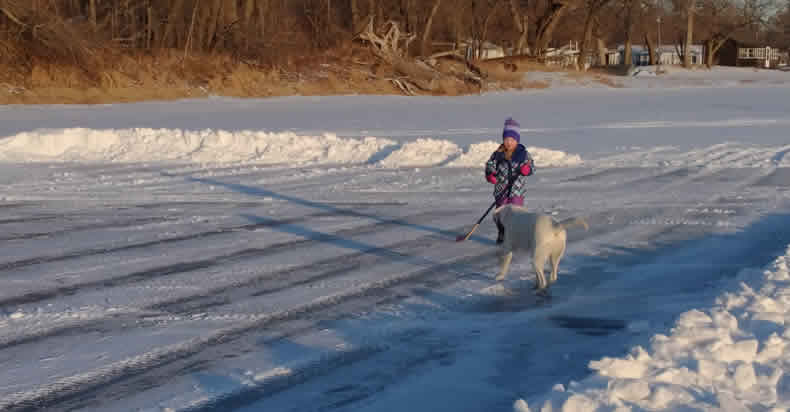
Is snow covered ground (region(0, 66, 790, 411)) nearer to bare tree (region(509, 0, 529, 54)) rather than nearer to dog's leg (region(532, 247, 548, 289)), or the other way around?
dog's leg (region(532, 247, 548, 289))

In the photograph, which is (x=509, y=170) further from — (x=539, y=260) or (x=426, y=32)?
(x=426, y=32)

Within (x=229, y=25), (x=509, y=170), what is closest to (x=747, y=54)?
(x=229, y=25)

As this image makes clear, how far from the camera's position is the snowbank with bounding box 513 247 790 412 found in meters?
4.55

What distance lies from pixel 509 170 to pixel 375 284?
78.9 inches

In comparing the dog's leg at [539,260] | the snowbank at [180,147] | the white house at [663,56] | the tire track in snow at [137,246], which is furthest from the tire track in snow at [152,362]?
the white house at [663,56]

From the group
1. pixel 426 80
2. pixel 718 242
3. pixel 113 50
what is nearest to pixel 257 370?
pixel 718 242

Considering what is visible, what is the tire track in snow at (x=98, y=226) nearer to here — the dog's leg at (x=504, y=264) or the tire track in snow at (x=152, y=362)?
the tire track in snow at (x=152, y=362)

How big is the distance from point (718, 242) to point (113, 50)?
1368 inches

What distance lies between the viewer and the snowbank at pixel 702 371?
4.55 m

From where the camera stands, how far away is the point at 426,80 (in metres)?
45.9

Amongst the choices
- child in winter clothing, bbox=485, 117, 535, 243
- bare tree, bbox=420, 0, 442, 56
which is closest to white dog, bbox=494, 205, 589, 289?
child in winter clothing, bbox=485, 117, 535, 243

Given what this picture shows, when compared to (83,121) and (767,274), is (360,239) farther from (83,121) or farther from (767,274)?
(83,121)

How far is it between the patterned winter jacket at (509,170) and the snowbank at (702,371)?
10.4 feet

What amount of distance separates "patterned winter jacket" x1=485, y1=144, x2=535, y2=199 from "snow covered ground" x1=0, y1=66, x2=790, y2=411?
708 mm
